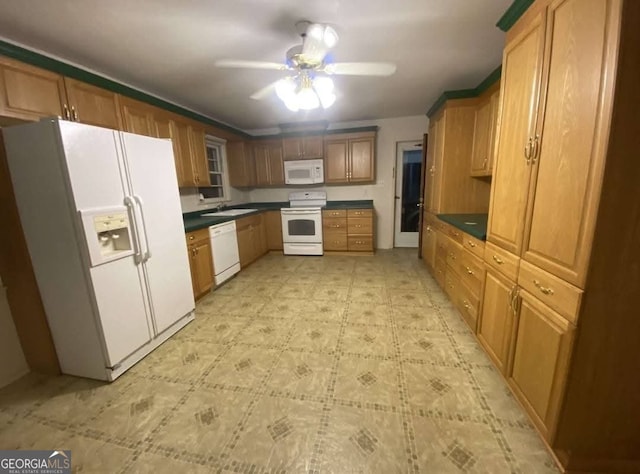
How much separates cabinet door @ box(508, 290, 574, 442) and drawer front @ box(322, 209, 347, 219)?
3.20 meters

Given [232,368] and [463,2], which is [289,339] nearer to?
[232,368]

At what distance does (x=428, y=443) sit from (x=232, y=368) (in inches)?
52.0

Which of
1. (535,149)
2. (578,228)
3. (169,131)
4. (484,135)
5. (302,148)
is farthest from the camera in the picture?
(302,148)

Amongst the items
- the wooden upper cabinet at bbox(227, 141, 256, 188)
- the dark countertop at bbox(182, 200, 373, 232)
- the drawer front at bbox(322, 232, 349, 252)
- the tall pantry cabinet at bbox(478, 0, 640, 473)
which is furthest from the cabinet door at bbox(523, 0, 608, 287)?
the wooden upper cabinet at bbox(227, 141, 256, 188)

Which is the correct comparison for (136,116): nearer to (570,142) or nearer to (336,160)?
(336,160)

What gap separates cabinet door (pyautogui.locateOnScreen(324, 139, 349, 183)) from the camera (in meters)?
4.48

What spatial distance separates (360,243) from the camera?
4.49 m

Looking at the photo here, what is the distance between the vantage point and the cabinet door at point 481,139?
262 cm

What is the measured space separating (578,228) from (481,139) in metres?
2.16

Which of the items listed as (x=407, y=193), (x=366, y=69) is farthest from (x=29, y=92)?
(x=407, y=193)

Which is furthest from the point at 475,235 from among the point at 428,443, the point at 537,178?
the point at 428,443

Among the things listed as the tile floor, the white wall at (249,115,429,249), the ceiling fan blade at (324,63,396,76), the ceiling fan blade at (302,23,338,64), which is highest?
the ceiling fan blade at (324,63,396,76)

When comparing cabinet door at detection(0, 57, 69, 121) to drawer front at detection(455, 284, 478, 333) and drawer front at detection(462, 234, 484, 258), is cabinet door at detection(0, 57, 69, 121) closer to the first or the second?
drawer front at detection(462, 234, 484, 258)

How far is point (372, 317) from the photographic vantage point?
2.43 meters
